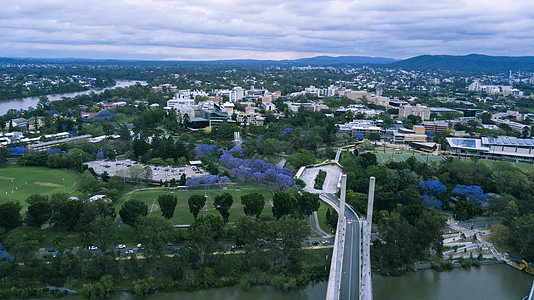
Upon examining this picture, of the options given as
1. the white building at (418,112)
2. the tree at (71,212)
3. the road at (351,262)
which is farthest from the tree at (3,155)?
the white building at (418,112)

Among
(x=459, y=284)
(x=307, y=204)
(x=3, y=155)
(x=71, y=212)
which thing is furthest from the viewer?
(x=3, y=155)

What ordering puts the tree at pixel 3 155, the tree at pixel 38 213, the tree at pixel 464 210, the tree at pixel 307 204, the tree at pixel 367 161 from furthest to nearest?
the tree at pixel 367 161 < the tree at pixel 3 155 < the tree at pixel 464 210 < the tree at pixel 307 204 < the tree at pixel 38 213

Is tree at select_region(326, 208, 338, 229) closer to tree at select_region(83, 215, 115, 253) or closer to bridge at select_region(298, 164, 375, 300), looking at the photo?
bridge at select_region(298, 164, 375, 300)

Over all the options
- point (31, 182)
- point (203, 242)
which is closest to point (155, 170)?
point (31, 182)

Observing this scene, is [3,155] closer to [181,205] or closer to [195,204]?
[181,205]

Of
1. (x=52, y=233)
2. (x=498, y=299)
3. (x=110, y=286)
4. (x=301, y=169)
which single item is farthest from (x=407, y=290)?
(x=52, y=233)

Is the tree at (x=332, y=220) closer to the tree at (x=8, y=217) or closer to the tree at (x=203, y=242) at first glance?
the tree at (x=203, y=242)
